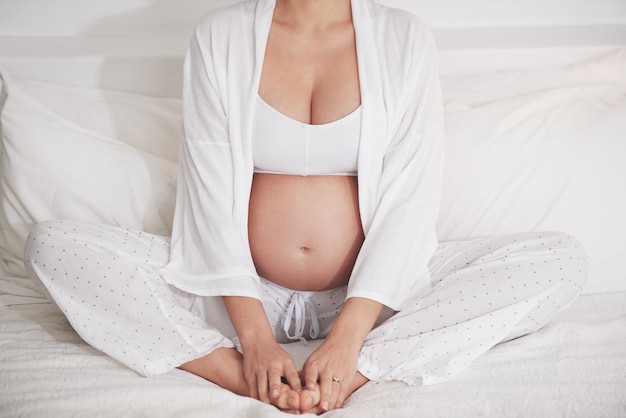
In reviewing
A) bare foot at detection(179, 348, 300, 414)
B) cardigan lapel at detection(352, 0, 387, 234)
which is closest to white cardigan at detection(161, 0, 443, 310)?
cardigan lapel at detection(352, 0, 387, 234)

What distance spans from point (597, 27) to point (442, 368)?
4.61ft

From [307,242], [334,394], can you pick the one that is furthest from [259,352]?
[307,242]

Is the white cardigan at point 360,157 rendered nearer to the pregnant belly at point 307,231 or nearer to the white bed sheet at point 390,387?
the pregnant belly at point 307,231

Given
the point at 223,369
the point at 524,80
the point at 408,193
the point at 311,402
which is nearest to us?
the point at 311,402

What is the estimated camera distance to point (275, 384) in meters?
1.41

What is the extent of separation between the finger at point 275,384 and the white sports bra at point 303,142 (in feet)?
1.49

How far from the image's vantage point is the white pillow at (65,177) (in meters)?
1.92

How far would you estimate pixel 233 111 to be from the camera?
5.55 ft

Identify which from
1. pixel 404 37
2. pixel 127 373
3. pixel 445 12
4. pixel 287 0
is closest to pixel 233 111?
pixel 287 0

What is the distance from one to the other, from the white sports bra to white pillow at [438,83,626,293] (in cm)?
36

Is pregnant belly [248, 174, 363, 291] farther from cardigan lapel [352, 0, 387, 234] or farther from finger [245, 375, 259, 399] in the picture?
finger [245, 375, 259, 399]

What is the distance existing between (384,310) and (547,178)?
524mm

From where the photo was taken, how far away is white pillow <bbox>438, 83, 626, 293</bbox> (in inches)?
73.3

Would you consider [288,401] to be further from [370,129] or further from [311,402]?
[370,129]
